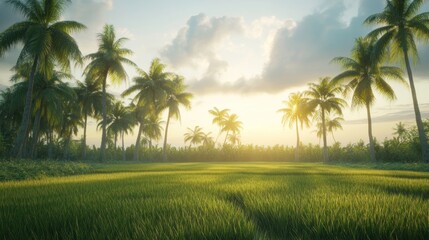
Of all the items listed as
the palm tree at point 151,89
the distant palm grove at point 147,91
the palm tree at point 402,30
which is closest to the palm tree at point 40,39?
the distant palm grove at point 147,91

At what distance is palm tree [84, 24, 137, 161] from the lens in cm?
2724

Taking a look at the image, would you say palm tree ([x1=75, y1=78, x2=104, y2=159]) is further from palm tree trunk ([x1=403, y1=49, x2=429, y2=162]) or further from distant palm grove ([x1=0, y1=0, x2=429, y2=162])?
palm tree trunk ([x1=403, y1=49, x2=429, y2=162])

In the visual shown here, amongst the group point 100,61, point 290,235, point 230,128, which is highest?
point 100,61

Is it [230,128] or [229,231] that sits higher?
[230,128]

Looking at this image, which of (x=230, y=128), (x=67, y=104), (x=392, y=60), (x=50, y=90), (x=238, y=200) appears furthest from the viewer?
(x=230, y=128)

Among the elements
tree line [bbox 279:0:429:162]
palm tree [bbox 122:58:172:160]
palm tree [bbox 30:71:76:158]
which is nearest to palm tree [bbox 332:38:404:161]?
tree line [bbox 279:0:429:162]

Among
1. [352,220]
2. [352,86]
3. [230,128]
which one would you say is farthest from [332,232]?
[230,128]

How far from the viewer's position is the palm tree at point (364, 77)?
83.5 ft

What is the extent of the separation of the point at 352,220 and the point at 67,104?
121 ft

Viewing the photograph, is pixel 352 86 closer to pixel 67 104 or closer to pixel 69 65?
pixel 69 65

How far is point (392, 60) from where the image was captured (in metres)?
21.5

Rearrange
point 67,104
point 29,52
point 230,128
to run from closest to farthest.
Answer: point 29,52, point 67,104, point 230,128

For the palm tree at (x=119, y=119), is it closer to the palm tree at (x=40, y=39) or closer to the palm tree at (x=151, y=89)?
the palm tree at (x=151, y=89)

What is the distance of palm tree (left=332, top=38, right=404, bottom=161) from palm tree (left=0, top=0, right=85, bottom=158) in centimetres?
2519
